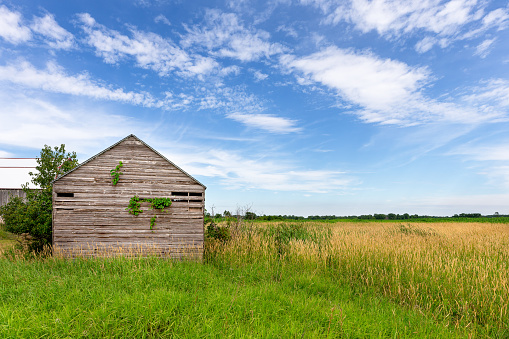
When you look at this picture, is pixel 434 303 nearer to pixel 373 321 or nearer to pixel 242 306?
pixel 373 321

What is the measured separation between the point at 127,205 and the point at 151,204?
37.1 inches

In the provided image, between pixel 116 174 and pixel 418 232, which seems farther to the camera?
pixel 418 232

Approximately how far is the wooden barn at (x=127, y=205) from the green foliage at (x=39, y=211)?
2.80 metres

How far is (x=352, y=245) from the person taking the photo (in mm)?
10852

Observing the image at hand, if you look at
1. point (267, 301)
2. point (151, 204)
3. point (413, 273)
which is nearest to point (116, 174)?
point (151, 204)

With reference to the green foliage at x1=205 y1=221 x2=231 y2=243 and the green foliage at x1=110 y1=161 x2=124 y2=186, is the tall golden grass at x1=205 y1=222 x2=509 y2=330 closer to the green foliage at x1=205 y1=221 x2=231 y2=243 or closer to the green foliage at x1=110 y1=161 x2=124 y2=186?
the green foliage at x1=205 y1=221 x2=231 y2=243

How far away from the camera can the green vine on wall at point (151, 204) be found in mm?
11336

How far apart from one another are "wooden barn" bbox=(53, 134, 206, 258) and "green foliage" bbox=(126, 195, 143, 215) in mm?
37

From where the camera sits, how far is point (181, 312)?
555 cm

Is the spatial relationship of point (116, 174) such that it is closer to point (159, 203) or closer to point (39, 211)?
point (159, 203)

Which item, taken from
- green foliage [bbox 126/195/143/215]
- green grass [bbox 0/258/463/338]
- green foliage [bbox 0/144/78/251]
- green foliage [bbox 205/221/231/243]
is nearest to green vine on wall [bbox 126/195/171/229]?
green foliage [bbox 126/195/143/215]

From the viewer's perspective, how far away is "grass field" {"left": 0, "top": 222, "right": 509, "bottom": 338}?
16.8ft

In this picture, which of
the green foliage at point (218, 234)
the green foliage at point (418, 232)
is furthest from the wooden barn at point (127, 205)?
the green foliage at point (418, 232)

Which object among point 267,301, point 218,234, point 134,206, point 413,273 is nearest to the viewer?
point 267,301
